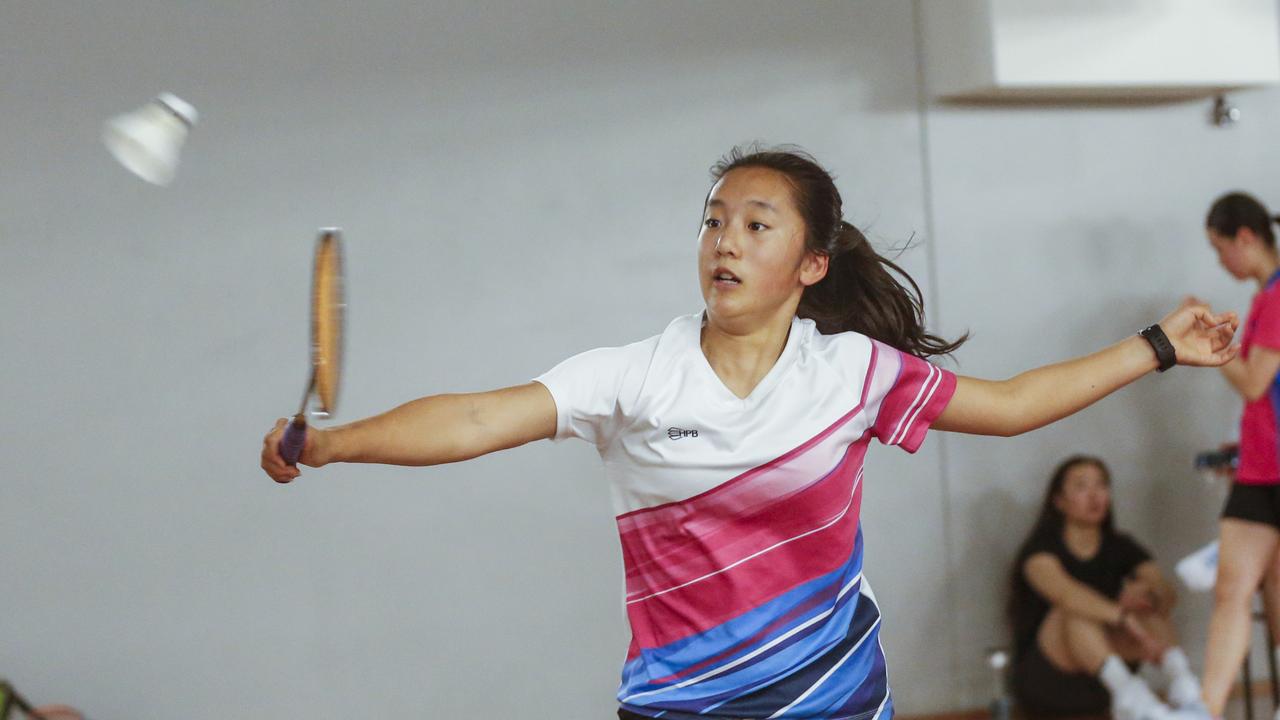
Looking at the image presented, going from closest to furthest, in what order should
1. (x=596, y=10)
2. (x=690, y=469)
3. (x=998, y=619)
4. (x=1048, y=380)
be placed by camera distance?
(x=690, y=469) < (x=1048, y=380) < (x=596, y=10) < (x=998, y=619)

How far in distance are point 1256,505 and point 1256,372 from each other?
453 mm

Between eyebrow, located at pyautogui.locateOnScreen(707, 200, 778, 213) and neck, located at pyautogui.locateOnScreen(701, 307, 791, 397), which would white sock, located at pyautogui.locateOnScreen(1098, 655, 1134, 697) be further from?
eyebrow, located at pyautogui.locateOnScreen(707, 200, 778, 213)

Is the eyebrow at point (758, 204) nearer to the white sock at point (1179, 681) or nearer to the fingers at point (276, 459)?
the fingers at point (276, 459)

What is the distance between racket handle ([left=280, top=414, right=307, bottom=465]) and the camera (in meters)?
1.83

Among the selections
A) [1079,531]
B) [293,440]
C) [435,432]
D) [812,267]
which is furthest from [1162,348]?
[1079,531]

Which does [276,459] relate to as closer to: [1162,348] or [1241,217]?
[1162,348]

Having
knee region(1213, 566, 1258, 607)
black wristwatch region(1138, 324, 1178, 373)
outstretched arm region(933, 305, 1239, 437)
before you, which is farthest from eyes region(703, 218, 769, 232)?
knee region(1213, 566, 1258, 607)

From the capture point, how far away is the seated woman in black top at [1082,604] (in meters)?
5.00

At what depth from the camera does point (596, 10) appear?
195 inches

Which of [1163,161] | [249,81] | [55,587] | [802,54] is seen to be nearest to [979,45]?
[802,54]

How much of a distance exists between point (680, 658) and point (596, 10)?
321 cm

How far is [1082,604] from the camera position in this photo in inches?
197

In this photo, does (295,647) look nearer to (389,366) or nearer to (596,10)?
(389,366)

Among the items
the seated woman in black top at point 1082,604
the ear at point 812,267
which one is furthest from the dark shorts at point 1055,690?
the ear at point 812,267
